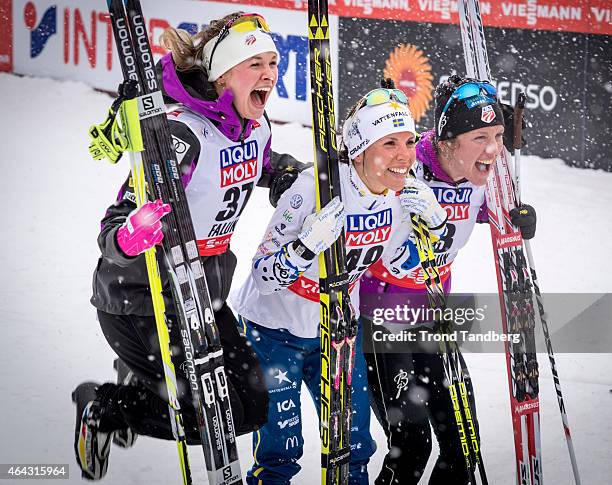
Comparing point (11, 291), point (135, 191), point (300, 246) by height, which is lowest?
point (11, 291)

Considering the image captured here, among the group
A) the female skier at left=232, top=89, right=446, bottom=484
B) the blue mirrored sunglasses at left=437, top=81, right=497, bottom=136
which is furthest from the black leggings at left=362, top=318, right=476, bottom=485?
the blue mirrored sunglasses at left=437, top=81, right=497, bottom=136

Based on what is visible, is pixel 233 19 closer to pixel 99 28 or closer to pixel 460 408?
pixel 460 408

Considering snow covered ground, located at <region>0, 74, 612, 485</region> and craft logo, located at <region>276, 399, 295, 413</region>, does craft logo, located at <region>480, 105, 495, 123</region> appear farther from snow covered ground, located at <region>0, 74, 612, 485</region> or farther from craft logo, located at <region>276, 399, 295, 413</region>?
snow covered ground, located at <region>0, 74, 612, 485</region>

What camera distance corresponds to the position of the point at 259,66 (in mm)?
3371

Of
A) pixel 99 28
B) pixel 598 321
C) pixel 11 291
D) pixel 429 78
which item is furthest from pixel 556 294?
pixel 99 28

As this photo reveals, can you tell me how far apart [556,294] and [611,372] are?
1.47 meters

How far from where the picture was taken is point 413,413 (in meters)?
3.68

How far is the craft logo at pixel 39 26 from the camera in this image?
9938 millimetres

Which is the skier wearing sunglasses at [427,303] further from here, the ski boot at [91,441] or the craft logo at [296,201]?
the ski boot at [91,441]

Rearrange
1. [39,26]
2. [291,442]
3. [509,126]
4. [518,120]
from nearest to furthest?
A: [291,442] → [518,120] → [509,126] → [39,26]

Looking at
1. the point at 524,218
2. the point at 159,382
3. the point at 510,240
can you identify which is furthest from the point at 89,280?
the point at 524,218

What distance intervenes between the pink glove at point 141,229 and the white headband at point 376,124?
2.94 ft

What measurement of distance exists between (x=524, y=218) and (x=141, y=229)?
78.6 inches
